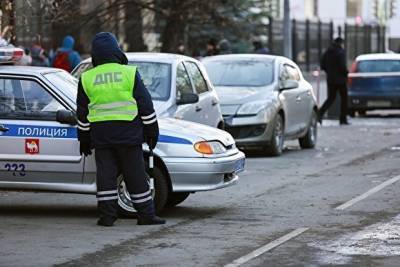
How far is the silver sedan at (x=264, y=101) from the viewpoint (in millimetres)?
17234

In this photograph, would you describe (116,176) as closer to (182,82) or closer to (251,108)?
(182,82)

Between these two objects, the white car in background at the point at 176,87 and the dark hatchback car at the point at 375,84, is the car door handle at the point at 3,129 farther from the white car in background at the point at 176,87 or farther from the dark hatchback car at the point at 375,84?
the dark hatchback car at the point at 375,84

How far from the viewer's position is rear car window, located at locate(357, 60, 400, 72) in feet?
91.6

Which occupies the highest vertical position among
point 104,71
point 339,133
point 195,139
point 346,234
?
point 104,71

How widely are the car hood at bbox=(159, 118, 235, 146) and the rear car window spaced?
17.1 meters

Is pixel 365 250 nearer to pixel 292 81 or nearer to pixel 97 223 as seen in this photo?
pixel 97 223

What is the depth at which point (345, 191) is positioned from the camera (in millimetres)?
13016

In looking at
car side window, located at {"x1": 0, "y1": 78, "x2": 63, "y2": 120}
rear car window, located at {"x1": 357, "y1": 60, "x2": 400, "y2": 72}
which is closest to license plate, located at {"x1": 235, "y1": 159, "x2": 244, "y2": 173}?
car side window, located at {"x1": 0, "y1": 78, "x2": 63, "y2": 120}

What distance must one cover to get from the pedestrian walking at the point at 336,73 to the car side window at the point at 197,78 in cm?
982

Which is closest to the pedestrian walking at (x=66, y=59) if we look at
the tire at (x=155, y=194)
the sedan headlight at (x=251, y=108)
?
the sedan headlight at (x=251, y=108)

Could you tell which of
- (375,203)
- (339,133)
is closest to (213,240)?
(375,203)

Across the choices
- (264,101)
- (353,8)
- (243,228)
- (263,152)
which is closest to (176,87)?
(264,101)

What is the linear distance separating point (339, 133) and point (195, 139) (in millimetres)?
12419

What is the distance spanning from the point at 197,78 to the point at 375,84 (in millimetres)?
13041
